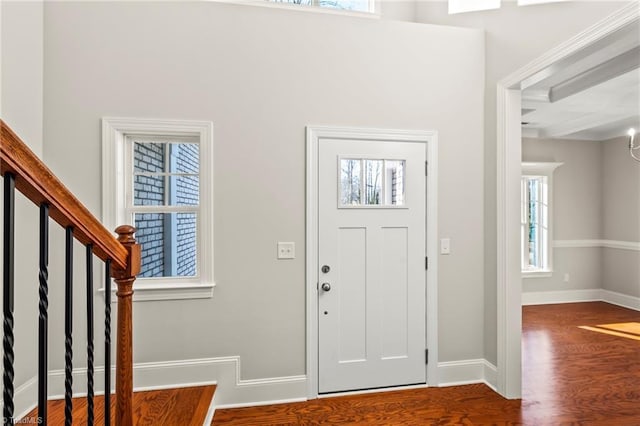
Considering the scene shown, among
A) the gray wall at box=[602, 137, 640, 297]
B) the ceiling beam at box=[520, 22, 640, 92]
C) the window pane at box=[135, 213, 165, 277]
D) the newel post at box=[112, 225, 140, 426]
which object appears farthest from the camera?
the gray wall at box=[602, 137, 640, 297]

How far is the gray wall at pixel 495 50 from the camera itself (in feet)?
7.68

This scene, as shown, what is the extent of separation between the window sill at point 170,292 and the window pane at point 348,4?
2.71m

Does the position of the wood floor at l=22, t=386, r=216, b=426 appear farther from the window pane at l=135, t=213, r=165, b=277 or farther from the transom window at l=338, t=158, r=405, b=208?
the transom window at l=338, t=158, r=405, b=208

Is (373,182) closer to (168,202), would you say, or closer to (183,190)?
(183,190)

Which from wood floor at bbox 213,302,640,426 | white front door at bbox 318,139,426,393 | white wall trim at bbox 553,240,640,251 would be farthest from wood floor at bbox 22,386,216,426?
white wall trim at bbox 553,240,640,251

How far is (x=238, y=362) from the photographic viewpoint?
2559 millimetres

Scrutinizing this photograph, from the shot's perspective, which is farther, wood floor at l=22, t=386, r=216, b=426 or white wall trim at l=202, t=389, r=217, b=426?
white wall trim at l=202, t=389, r=217, b=426

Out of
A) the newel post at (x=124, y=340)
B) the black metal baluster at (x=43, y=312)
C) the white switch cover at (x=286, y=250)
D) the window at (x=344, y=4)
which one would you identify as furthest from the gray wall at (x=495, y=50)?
the black metal baluster at (x=43, y=312)

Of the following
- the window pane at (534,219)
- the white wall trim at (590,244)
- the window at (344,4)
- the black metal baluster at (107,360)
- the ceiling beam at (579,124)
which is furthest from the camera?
the window pane at (534,219)

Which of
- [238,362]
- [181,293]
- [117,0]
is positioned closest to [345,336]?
[238,362]

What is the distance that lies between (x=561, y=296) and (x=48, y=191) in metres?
6.63

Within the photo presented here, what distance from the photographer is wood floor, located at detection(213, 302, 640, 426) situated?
7.75ft

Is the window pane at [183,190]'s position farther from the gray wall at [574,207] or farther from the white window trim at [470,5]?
the gray wall at [574,207]

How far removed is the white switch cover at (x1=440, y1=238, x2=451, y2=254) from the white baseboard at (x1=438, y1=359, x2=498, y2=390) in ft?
3.03
